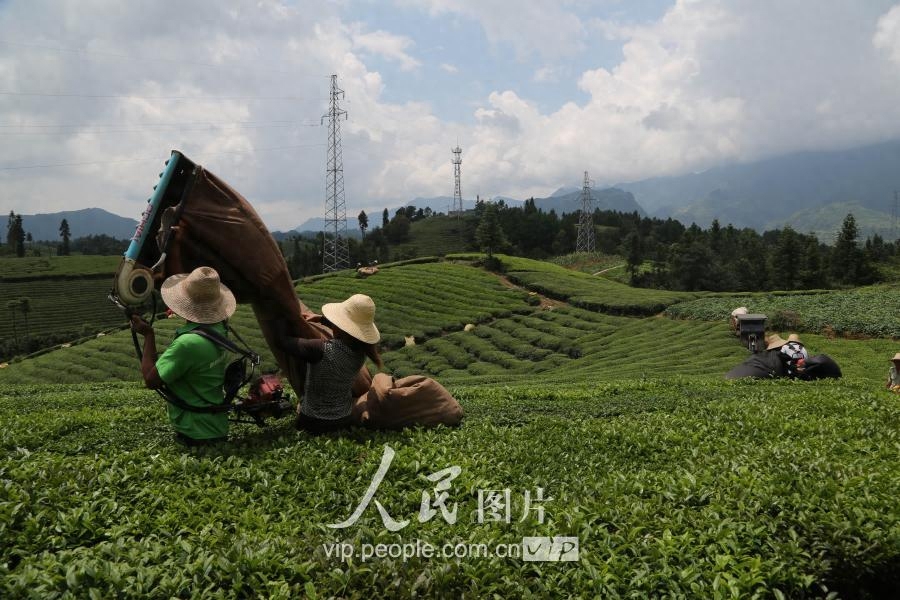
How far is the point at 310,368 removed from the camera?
5.95 metres

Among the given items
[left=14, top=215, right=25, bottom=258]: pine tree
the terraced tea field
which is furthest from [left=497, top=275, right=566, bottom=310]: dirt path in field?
[left=14, top=215, right=25, bottom=258]: pine tree

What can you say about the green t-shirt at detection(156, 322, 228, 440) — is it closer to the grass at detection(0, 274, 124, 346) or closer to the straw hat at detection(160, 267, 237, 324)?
the straw hat at detection(160, 267, 237, 324)

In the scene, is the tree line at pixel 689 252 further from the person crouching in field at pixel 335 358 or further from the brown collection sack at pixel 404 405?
the person crouching in field at pixel 335 358

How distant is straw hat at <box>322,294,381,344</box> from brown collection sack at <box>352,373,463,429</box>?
83 cm

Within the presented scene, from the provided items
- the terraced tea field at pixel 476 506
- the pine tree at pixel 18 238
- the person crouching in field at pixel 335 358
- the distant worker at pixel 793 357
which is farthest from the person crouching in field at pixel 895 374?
the pine tree at pixel 18 238

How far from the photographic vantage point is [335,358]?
5.92 m

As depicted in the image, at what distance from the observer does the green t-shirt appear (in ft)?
17.0

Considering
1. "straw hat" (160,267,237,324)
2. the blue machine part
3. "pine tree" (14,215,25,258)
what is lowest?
"straw hat" (160,267,237,324)

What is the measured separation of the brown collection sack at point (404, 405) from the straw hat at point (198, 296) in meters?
1.79

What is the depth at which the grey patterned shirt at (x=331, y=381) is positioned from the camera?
5.92 m

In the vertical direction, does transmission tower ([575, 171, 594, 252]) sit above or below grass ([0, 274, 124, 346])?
above

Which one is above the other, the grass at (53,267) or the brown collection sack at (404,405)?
the grass at (53,267)

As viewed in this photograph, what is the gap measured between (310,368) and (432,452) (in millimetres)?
1535

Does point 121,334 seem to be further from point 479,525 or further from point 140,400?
point 479,525
